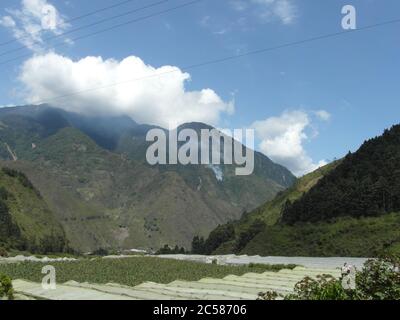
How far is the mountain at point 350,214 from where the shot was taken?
86.8m

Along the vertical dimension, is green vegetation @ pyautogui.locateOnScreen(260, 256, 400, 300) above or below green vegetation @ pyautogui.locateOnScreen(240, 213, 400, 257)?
below

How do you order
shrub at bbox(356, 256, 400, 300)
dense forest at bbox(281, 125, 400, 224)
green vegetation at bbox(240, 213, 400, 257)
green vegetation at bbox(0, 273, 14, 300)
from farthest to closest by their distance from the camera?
1. dense forest at bbox(281, 125, 400, 224)
2. green vegetation at bbox(240, 213, 400, 257)
3. green vegetation at bbox(0, 273, 14, 300)
4. shrub at bbox(356, 256, 400, 300)

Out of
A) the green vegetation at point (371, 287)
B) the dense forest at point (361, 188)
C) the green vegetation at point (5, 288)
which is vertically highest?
the dense forest at point (361, 188)

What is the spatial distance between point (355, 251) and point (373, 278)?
243 ft

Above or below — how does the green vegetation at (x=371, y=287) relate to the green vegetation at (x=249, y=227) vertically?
below

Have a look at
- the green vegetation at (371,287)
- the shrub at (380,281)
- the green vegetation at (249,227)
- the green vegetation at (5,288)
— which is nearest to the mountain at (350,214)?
the green vegetation at (249,227)

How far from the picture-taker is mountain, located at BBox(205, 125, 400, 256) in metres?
86.8

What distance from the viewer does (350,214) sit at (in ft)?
334

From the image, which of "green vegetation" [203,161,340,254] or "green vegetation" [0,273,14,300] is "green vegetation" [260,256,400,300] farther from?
"green vegetation" [203,161,340,254]

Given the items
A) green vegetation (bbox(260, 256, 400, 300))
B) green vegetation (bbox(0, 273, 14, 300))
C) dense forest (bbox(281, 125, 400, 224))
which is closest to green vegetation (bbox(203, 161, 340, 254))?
dense forest (bbox(281, 125, 400, 224))

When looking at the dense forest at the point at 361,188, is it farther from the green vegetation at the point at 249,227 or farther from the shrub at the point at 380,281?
the shrub at the point at 380,281

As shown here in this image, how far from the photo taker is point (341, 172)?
12344 centimetres
